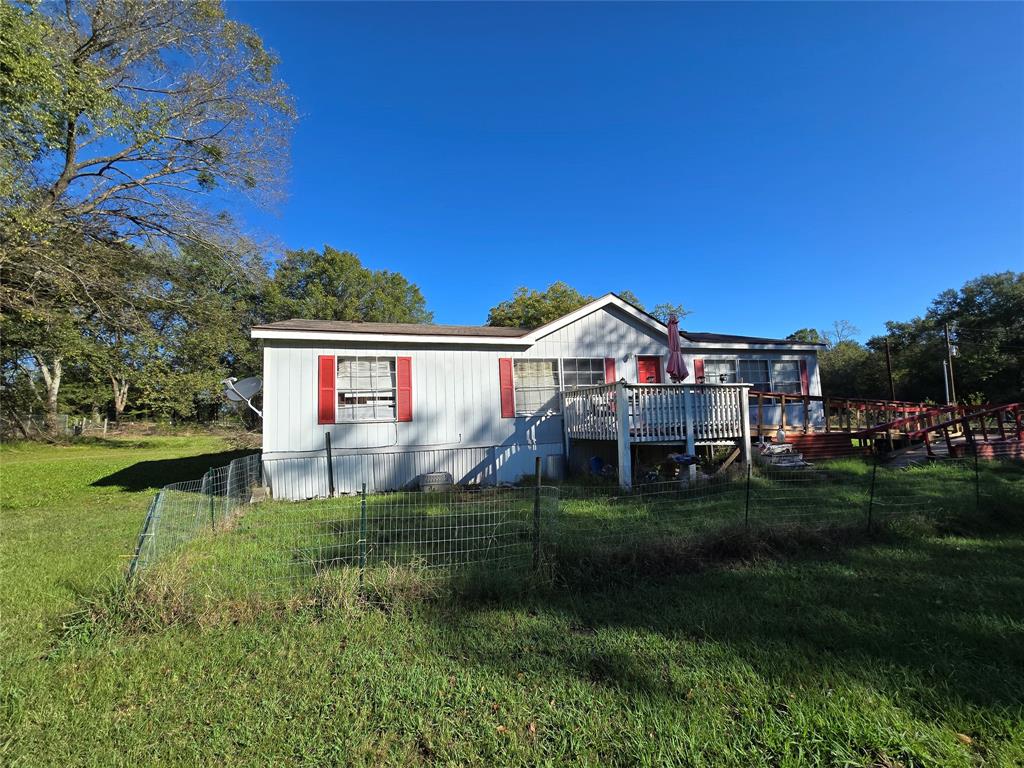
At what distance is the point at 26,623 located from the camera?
11.3 feet

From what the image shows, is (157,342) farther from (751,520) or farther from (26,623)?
(751,520)

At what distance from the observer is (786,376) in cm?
1377

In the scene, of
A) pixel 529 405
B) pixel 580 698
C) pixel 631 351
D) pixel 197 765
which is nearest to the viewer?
pixel 197 765

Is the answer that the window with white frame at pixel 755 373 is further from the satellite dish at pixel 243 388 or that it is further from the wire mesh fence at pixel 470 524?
the satellite dish at pixel 243 388

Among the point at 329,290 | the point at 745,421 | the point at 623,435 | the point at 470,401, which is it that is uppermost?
the point at 329,290

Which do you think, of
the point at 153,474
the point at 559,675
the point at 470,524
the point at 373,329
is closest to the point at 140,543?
the point at 470,524

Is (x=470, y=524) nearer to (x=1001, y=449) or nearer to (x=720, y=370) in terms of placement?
(x=720, y=370)

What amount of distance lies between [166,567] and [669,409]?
8373mm

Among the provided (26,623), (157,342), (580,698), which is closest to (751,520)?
(580,698)

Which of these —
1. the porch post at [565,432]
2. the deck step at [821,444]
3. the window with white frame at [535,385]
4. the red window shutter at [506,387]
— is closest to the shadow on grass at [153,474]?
the red window shutter at [506,387]

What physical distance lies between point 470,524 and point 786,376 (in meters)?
11.9

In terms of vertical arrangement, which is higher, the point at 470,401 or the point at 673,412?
the point at 470,401

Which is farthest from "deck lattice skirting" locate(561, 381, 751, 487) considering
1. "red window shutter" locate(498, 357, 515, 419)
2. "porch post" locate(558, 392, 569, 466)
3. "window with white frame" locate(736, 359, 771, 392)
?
"window with white frame" locate(736, 359, 771, 392)

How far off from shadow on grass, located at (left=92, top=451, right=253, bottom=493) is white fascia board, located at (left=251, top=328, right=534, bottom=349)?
4799 millimetres
